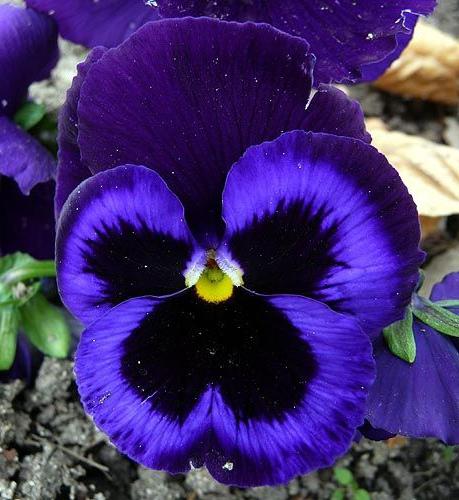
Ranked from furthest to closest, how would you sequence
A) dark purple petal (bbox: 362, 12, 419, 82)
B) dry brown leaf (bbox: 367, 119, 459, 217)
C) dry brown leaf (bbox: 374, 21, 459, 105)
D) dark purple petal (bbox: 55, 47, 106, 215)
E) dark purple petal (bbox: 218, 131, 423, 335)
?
dry brown leaf (bbox: 374, 21, 459, 105), dry brown leaf (bbox: 367, 119, 459, 217), dark purple petal (bbox: 362, 12, 419, 82), dark purple petal (bbox: 55, 47, 106, 215), dark purple petal (bbox: 218, 131, 423, 335)

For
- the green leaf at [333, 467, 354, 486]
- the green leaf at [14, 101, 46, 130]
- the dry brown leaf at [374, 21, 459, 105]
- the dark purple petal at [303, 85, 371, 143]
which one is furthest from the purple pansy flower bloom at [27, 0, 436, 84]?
the dry brown leaf at [374, 21, 459, 105]

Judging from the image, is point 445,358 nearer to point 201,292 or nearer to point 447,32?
point 201,292

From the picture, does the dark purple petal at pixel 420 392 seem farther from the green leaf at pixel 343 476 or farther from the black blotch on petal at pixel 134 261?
the green leaf at pixel 343 476

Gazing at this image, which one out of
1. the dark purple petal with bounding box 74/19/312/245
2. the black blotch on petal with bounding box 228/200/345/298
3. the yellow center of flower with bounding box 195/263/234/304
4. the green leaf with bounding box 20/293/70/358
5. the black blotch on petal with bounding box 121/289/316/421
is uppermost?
the dark purple petal with bounding box 74/19/312/245

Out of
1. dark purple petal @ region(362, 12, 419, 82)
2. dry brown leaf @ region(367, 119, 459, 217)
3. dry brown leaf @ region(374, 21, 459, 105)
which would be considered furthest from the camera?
dry brown leaf @ region(374, 21, 459, 105)

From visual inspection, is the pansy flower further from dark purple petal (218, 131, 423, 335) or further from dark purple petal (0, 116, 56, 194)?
dark purple petal (0, 116, 56, 194)

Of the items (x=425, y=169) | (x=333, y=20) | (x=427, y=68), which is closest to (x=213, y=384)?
(x=333, y=20)

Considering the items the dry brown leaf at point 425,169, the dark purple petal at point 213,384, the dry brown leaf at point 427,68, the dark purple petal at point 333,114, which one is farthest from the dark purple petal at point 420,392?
the dry brown leaf at point 427,68

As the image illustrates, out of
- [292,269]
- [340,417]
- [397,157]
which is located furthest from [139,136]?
[397,157]
